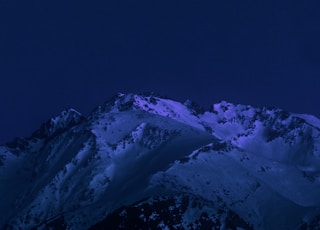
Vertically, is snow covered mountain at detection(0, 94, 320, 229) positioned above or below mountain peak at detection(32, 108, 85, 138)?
below

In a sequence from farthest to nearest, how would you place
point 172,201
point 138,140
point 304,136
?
point 304,136 → point 138,140 → point 172,201

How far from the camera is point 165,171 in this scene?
398ft

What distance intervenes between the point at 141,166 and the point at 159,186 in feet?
65.2

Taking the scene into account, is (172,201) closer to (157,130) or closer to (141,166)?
(141,166)

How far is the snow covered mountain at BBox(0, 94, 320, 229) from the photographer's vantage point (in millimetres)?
110500

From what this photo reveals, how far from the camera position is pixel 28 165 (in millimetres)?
167875

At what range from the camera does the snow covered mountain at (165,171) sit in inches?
4350

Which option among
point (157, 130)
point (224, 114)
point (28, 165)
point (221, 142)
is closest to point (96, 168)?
point (157, 130)

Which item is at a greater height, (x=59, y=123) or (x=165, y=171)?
(x=59, y=123)

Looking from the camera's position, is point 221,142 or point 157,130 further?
point 157,130

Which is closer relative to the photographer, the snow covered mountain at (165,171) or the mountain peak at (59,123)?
the snow covered mountain at (165,171)

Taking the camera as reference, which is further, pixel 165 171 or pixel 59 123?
pixel 59 123

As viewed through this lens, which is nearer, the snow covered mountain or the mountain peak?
the snow covered mountain

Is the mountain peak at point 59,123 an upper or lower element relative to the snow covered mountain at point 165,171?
upper
